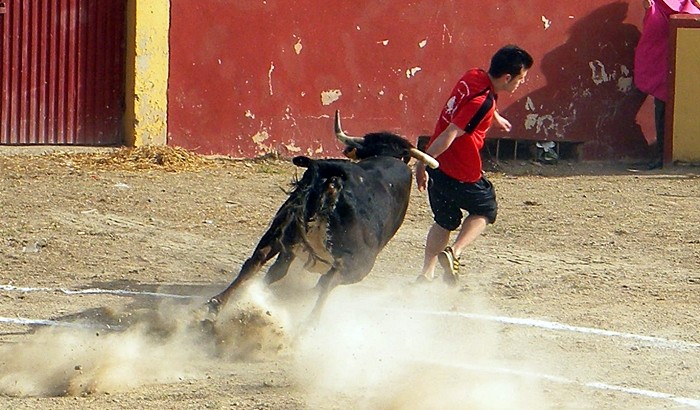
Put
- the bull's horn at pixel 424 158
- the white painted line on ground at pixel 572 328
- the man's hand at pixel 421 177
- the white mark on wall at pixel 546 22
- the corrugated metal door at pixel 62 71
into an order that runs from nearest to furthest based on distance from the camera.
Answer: the white painted line on ground at pixel 572 328, the bull's horn at pixel 424 158, the man's hand at pixel 421 177, the corrugated metal door at pixel 62 71, the white mark on wall at pixel 546 22

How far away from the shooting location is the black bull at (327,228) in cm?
647

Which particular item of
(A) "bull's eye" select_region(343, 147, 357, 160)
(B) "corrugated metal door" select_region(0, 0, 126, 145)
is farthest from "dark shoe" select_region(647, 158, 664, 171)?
(A) "bull's eye" select_region(343, 147, 357, 160)

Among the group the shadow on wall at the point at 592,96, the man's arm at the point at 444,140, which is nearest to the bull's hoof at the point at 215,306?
the man's arm at the point at 444,140

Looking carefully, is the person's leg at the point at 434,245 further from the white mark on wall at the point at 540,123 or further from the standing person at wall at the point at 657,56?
the standing person at wall at the point at 657,56

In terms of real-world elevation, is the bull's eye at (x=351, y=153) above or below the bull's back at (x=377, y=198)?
above

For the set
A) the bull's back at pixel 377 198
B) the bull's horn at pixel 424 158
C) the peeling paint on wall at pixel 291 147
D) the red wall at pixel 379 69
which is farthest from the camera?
the peeling paint on wall at pixel 291 147

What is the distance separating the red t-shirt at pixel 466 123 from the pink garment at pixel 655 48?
6.48m

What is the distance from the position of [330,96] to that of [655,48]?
373 cm

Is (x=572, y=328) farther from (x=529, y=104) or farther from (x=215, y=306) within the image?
(x=529, y=104)

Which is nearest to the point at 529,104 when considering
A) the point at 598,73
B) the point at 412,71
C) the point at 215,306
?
the point at 598,73

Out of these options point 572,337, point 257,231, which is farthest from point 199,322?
point 257,231

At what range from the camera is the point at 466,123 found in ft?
25.3

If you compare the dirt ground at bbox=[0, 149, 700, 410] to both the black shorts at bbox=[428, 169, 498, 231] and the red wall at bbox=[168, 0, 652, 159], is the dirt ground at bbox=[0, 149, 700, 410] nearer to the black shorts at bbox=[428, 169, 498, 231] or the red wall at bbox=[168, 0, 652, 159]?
the black shorts at bbox=[428, 169, 498, 231]

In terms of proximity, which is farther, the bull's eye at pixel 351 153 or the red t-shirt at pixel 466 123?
the red t-shirt at pixel 466 123
